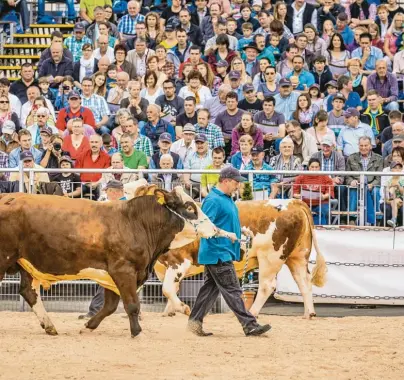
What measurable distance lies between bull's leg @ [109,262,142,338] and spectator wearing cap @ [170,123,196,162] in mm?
6173

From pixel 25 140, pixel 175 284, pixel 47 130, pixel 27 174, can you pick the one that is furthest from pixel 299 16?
pixel 175 284

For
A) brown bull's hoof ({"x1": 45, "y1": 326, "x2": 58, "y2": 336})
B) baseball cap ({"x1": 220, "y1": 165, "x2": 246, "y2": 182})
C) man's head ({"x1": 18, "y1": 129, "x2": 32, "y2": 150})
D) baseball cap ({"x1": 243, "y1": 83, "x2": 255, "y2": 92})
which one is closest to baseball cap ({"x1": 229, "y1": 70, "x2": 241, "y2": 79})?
baseball cap ({"x1": 243, "y1": 83, "x2": 255, "y2": 92})

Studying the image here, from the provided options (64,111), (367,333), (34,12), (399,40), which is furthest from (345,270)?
(34,12)

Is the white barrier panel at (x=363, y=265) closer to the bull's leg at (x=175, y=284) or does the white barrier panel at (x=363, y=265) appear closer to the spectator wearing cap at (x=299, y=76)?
the bull's leg at (x=175, y=284)

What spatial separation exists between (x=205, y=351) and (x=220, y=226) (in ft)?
5.47

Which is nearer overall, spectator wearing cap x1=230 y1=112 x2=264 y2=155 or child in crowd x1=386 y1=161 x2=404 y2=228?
child in crowd x1=386 y1=161 x2=404 y2=228

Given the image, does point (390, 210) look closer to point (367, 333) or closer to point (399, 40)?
point (367, 333)

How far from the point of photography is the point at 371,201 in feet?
59.7

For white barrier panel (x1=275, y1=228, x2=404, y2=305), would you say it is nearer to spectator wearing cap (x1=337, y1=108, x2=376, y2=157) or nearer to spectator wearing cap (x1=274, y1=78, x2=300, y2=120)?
spectator wearing cap (x1=337, y1=108, x2=376, y2=157)

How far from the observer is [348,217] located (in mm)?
18188

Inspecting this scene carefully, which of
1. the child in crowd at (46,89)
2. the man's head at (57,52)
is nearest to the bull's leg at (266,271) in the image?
the child in crowd at (46,89)

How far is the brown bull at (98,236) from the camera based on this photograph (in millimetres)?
15008

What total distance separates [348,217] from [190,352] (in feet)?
16.0

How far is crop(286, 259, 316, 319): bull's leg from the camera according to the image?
57.5 feet
